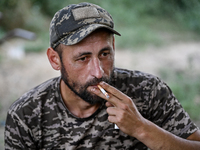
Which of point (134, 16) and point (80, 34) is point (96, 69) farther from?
point (134, 16)

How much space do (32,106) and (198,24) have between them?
26.0 feet

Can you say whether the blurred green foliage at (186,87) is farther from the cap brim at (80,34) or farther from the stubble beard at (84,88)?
the cap brim at (80,34)

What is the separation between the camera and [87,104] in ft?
6.58

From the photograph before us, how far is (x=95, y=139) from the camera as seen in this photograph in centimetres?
198

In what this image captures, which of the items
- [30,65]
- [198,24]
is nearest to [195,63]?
[198,24]

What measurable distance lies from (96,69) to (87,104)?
0.37 metres

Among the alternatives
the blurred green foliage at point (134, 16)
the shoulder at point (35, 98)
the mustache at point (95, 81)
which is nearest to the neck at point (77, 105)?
the shoulder at point (35, 98)

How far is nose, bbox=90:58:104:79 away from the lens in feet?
5.69

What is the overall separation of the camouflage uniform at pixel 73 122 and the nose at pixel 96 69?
1.26ft

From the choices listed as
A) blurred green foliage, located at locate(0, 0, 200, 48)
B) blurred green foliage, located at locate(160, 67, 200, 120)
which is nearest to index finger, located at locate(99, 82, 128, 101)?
blurred green foliage, located at locate(160, 67, 200, 120)

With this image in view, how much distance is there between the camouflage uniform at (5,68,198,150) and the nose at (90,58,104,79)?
39 cm

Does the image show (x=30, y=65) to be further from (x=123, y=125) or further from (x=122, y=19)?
(x=123, y=125)

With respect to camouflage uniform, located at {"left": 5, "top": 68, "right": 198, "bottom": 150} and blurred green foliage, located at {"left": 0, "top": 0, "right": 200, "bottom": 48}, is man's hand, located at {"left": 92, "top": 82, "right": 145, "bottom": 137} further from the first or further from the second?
blurred green foliage, located at {"left": 0, "top": 0, "right": 200, "bottom": 48}

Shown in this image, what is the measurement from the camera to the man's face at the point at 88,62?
177 cm
